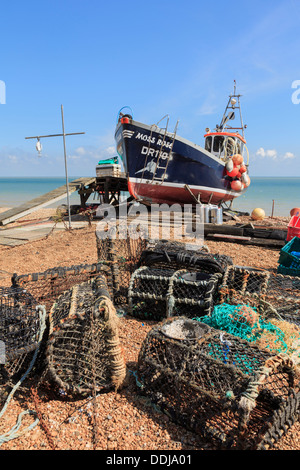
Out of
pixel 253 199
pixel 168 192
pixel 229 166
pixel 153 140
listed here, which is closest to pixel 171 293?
pixel 153 140

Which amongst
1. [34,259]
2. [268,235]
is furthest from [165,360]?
[268,235]

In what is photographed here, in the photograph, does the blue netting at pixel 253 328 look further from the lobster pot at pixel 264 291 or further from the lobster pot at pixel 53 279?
the lobster pot at pixel 53 279

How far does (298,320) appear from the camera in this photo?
134 inches

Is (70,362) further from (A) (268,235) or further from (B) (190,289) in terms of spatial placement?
(A) (268,235)

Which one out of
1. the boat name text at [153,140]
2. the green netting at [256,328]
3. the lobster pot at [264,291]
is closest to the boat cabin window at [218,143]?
the boat name text at [153,140]

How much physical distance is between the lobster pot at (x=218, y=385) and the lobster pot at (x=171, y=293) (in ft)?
3.23

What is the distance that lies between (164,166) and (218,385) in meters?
12.6

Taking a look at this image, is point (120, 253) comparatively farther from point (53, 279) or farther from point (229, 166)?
point (229, 166)

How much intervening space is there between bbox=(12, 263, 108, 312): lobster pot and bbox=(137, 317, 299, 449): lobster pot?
1439mm

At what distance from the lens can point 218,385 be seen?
226 cm

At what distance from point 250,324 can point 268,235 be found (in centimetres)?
668

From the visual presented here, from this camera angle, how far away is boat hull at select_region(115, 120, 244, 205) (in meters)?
13.4
